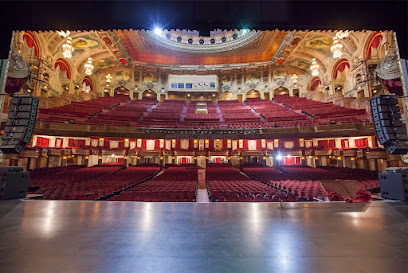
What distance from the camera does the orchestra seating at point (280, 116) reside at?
15367 millimetres

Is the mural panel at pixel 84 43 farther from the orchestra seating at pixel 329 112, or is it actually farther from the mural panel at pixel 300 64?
the mural panel at pixel 300 64

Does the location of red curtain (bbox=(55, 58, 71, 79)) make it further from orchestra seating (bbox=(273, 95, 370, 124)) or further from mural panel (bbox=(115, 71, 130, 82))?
orchestra seating (bbox=(273, 95, 370, 124))

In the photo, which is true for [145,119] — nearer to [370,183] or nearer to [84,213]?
[84,213]

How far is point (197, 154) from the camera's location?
16453 mm

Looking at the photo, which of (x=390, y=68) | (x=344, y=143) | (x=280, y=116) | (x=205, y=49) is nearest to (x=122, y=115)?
(x=280, y=116)

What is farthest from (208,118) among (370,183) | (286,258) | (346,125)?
(286,258)

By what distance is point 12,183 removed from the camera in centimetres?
376

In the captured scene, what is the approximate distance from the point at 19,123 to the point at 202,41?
93.5ft

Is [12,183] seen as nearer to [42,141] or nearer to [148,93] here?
[42,141]

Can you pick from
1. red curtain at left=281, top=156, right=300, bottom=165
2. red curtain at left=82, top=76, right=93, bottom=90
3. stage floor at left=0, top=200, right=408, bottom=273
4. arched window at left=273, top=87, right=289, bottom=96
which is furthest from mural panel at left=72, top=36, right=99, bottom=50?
arched window at left=273, top=87, right=289, bottom=96

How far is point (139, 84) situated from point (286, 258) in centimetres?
2882

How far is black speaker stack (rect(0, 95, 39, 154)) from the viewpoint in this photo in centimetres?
382

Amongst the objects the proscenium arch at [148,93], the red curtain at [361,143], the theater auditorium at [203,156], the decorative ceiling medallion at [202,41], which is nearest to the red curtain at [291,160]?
the theater auditorium at [203,156]

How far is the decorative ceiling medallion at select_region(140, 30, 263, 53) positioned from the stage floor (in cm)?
2328
